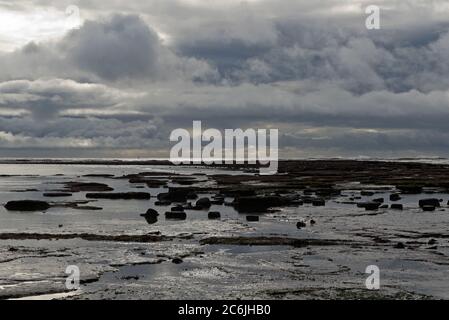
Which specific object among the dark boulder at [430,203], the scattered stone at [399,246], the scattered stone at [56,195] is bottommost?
the scattered stone at [399,246]

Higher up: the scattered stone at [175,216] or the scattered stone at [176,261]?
the scattered stone at [175,216]

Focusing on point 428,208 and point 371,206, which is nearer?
point 428,208

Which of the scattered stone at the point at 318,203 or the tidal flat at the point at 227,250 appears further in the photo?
the scattered stone at the point at 318,203

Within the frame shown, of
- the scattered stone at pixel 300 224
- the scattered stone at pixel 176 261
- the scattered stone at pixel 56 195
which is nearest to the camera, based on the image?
the scattered stone at pixel 176 261

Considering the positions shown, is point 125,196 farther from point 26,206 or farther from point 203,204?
point 203,204

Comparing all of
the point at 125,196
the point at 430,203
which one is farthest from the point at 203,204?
the point at 430,203

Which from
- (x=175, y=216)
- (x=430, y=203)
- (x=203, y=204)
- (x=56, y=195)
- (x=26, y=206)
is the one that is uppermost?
(x=430, y=203)

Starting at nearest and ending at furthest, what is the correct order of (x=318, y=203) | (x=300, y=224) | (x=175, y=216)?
(x=300, y=224) → (x=175, y=216) → (x=318, y=203)

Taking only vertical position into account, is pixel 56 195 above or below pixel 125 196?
below

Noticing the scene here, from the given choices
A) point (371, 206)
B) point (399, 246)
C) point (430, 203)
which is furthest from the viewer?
point (430, 203)

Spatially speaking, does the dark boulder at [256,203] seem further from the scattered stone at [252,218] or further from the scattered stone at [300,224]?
the scattered stone at [300,224]

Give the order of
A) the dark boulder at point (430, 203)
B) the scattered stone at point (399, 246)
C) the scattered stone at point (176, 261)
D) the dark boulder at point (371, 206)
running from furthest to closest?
1. the dark boulder at point (430, 203)
2. the dark boulder at point (371, 206)
3. the scattered stone at point (399, 246)
4. the scattered stone at point (176, 261)

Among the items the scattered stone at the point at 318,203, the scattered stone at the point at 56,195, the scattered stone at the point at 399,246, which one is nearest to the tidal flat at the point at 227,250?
the scattered stone at the point at 399,246

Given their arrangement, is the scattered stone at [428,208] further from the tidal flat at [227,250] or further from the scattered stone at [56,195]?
the scattered stone at [56,195]
